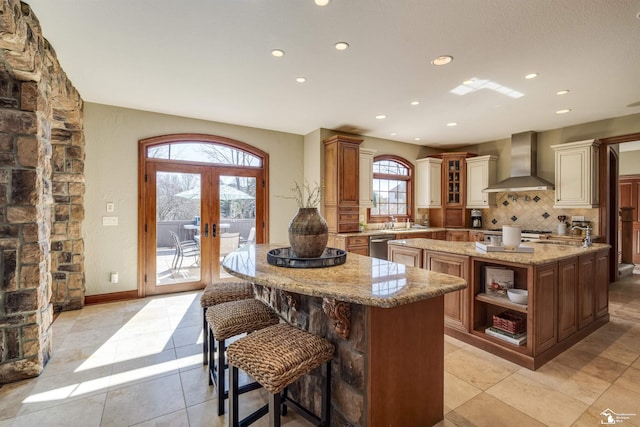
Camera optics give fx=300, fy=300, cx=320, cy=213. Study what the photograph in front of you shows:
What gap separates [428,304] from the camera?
171 cm

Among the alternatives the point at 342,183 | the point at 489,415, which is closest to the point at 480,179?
the point at 342,183

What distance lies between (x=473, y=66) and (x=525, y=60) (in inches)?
17.4

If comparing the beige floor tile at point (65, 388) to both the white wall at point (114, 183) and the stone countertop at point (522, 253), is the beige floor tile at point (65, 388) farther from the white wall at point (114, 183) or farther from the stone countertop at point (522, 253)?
the stone countertop at point (522, 253)

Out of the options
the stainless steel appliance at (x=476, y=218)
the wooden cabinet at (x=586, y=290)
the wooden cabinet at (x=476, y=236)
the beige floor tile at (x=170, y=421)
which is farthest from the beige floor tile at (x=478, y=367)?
the stainless steel appliance at (x=476, y=218)

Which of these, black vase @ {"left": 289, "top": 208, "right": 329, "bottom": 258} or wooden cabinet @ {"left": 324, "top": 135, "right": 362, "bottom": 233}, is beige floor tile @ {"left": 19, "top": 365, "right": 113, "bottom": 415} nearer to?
black vase @ {"left": 289, "top": 208, "right": 329, "bottom": 258}

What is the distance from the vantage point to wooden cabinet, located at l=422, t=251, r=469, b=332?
2.89 meters

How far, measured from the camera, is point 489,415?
1.90m

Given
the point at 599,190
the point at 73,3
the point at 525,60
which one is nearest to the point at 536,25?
the point at 525,60

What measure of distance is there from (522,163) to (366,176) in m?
2.85

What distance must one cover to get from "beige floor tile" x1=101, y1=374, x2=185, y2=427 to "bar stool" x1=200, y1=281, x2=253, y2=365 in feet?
1.21

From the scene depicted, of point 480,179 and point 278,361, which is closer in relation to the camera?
point 278,361

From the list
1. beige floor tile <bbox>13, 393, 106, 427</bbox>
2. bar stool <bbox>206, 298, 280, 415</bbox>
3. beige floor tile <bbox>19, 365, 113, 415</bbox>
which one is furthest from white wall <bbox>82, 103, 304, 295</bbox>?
bar stool <bbox>206, 298, 280, 415</bbox>

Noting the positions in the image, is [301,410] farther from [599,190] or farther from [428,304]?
[599,190]

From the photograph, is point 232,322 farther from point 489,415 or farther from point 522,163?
point 522,163
